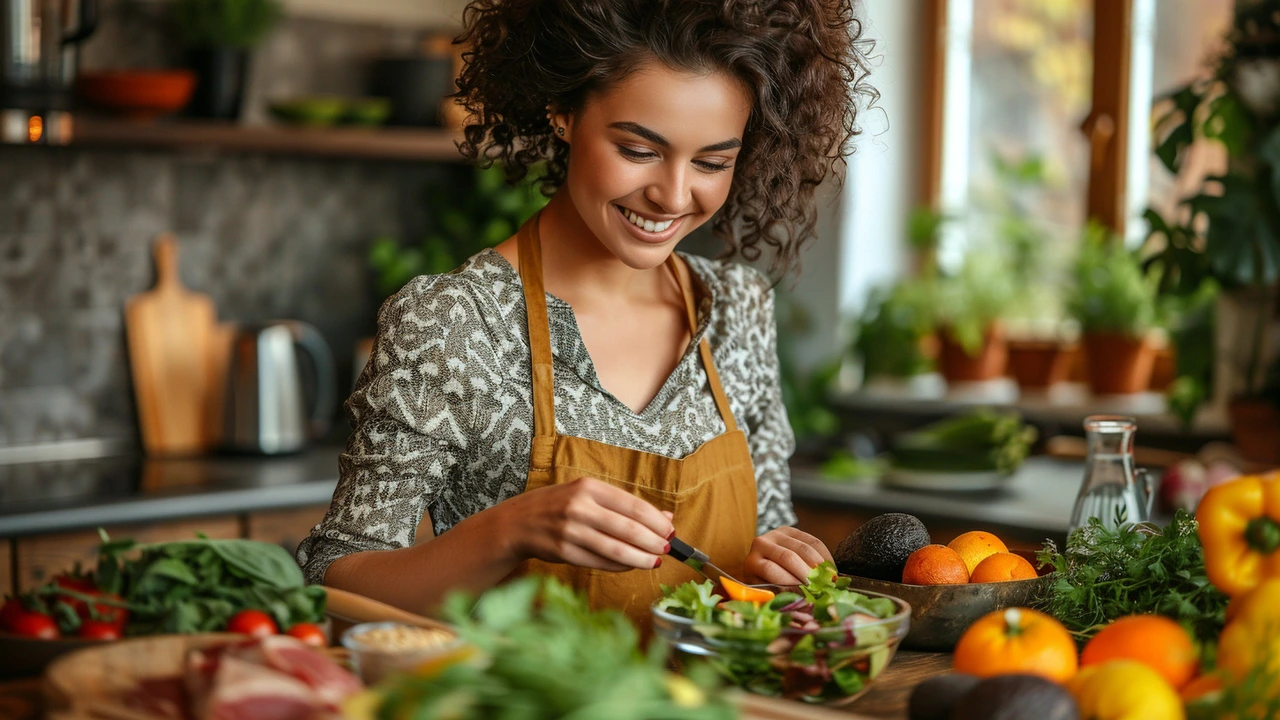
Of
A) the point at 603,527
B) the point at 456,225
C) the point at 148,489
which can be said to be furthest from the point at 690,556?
the point at 456,225

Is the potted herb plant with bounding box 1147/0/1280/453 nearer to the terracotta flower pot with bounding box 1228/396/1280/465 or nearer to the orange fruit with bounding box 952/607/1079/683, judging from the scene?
the terracotta flower pot with bounding box 1228/396/1280/465

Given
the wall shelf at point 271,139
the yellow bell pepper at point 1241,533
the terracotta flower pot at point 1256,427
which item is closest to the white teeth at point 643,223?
the yellow bell pepper at point 1241,533

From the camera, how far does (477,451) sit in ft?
5.14

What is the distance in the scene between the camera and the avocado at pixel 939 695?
Result: 3.09 feet

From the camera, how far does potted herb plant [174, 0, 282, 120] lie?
3271mm

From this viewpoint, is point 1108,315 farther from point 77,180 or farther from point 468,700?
point 468,700

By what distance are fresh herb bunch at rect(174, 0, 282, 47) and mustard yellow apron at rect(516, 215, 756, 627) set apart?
6.29 ft

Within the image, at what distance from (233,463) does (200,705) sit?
2447 millimetres

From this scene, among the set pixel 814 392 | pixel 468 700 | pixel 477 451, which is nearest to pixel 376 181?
pixel 814 392

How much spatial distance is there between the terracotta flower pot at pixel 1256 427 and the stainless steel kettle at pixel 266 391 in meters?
2.16

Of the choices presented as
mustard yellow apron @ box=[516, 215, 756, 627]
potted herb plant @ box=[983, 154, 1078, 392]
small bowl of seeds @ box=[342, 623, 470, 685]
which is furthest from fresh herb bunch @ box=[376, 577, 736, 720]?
potted herb plant @ box=[983, 154, 1078, 392]

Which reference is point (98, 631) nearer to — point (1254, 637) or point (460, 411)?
point (460, 411)

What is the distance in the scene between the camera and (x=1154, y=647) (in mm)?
987

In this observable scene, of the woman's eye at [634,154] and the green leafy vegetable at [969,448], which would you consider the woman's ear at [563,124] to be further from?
the green leafy vegetable at [969,448]
